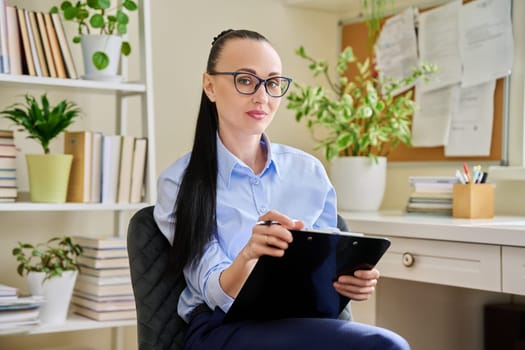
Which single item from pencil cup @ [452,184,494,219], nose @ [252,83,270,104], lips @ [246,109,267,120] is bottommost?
pencil cup @ [452,184,494,219]

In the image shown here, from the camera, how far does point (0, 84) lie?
237 centimetres

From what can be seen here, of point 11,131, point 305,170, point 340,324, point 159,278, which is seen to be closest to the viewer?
point 340,324

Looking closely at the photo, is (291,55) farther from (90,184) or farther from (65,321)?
(65,321)

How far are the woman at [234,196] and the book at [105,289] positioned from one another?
824 millimetres

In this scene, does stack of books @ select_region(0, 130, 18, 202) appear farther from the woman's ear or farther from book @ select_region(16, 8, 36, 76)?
the woman's ear

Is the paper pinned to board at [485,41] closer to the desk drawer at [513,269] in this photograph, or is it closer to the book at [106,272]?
the desk drawer at [513,269]

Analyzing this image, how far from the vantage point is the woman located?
1.44 meters

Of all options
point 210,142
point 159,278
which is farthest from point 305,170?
point 159,278

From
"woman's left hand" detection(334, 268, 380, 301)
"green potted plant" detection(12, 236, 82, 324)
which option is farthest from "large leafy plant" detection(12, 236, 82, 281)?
"woman's left hand" detection(334, 268, 380, 301)

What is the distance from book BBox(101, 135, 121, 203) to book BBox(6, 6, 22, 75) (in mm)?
326

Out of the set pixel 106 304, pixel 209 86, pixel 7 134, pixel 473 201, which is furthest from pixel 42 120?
pixel 473 201

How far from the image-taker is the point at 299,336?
54.0 inches

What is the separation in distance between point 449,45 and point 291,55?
0.62 metres

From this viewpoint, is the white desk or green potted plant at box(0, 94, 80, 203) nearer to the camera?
the white desk
